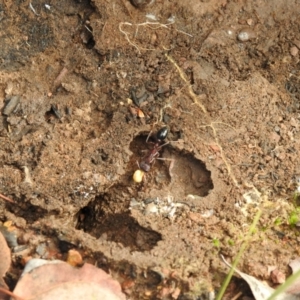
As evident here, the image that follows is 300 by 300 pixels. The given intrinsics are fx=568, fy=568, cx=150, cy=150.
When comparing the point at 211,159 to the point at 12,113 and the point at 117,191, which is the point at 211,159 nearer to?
the point at 117,191

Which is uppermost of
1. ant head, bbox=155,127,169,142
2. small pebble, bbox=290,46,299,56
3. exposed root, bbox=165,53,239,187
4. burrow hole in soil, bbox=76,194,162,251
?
small pebble, bbox=290,46,299,56

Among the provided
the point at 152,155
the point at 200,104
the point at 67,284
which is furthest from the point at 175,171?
the point at 67,284

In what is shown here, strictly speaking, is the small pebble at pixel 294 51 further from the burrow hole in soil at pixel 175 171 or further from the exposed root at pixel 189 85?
the burrow hole in soil at pixel 175 171

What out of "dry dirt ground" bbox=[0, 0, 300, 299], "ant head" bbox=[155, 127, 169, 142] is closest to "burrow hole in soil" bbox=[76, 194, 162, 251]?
"dry dirt ground" bbox=[0, 0, 300, 299]

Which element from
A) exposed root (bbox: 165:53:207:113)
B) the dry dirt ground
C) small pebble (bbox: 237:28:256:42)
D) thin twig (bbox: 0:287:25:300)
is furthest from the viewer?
small pebble (bbox: 237:28:256:42)

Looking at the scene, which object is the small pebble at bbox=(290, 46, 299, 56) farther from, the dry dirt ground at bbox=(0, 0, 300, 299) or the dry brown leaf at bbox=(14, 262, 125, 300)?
the dry brown leaf at bbox=(14, 262, 125, 300)

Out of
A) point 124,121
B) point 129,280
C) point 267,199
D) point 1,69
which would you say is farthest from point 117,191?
point 1,69
